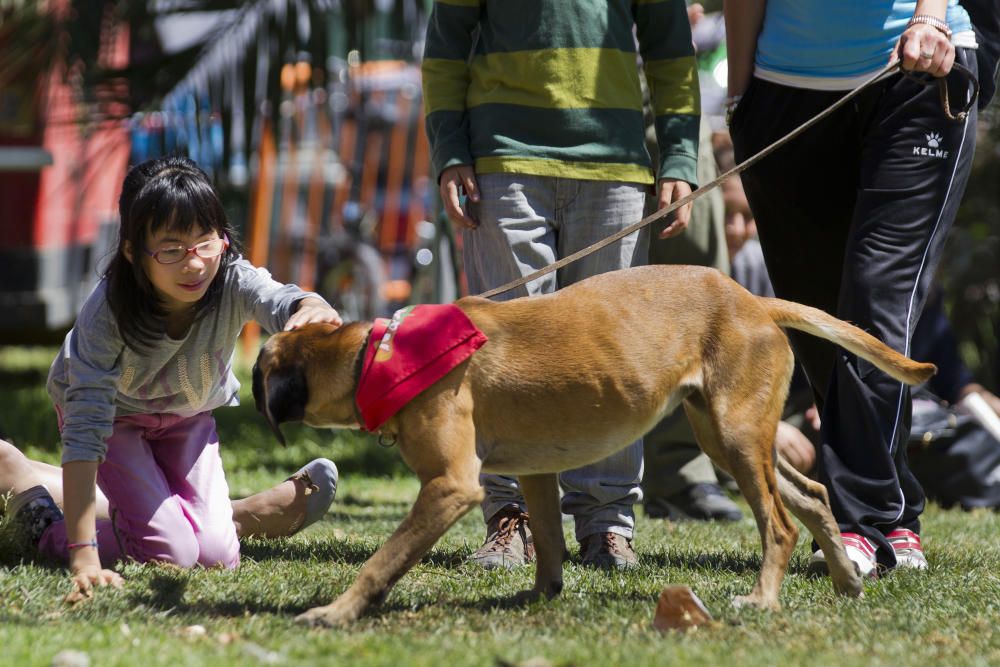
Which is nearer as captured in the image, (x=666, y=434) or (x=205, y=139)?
(x=666, y=434)

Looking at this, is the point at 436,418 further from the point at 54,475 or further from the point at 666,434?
the point at 666,434

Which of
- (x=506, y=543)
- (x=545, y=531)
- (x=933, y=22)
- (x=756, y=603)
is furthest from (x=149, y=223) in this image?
(x=933, y=22)

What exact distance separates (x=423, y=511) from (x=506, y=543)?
3.63 ft

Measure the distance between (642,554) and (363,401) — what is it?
168 centimetres

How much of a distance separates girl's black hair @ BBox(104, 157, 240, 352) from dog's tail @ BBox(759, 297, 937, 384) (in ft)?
5.57

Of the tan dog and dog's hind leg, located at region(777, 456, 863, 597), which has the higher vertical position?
the tan dog

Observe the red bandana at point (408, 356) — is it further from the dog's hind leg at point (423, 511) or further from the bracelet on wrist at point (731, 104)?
the bracelet on wrist at point (731, 104)

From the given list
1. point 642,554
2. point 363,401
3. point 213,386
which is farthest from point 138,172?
point 642,554

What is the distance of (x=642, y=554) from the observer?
4344 millimetres

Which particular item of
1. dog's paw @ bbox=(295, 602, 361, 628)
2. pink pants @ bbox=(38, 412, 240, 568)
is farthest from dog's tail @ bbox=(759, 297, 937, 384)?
pink pants @ bbox=(38, 412, 240, 568)

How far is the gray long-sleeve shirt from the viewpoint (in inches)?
140

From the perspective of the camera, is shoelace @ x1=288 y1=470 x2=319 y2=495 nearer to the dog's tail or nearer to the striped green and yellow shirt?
the striped green and yellow shirt

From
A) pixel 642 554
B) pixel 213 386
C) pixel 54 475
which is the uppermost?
pixel 213 386

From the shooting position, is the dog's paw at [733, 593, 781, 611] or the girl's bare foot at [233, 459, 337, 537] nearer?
the dog's paw at [733, 593, 781, 611]
